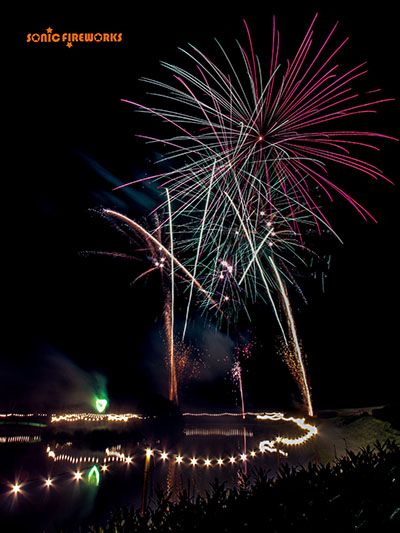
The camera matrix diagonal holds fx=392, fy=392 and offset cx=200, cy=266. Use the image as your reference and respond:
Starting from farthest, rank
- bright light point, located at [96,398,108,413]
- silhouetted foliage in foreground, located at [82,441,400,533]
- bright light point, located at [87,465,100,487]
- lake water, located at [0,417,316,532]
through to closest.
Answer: bright light point, located at [96,398,108,413] < bright light point, located at [87,465,100,487] < lake water, located at [0,417,316,532] < silhouetted foliage in foreground, located at [82,441,400,533]

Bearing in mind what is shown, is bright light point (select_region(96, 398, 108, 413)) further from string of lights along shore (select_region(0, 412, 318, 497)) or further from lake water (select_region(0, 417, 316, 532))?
string of lights along shore (select_region(0, 412, 318, 497))

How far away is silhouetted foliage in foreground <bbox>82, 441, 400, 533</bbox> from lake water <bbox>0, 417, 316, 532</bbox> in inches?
38.8

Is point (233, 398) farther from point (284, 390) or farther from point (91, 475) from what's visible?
point (91, 475)

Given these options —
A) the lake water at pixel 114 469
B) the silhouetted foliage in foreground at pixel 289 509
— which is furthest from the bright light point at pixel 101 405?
the silhouetted foliage in foreground at pixel 289 509

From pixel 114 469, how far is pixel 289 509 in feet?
28.8

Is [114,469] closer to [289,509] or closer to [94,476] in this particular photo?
[94,476]

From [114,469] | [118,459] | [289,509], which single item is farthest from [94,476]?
[289,509]

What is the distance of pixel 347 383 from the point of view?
2705 cm

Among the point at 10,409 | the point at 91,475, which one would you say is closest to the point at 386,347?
the point at 91,475

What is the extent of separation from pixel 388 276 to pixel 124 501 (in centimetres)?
2064

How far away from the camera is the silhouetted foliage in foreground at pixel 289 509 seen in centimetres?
384

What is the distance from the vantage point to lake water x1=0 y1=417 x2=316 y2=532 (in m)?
7.60

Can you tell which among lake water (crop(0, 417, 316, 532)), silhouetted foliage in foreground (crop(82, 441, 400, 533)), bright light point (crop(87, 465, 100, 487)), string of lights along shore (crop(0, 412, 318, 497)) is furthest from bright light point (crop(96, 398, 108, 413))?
silhouetted foliage in foreground (crop(82, 441, 400, 533))

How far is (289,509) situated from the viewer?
13.9 ft
